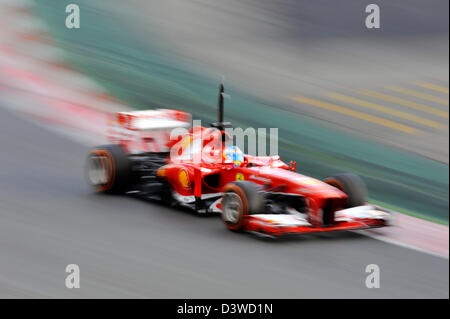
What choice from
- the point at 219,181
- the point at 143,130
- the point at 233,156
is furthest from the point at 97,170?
the point at 233,156

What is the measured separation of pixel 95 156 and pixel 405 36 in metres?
14.6

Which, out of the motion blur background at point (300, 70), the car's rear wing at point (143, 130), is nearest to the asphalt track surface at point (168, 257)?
the car's rear wing at point (143, 130)

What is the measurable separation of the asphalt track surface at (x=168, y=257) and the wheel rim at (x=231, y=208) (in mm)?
187

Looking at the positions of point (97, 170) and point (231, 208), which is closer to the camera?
point (231, 208)

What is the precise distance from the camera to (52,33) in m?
22.4

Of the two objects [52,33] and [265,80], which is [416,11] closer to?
[265,80]

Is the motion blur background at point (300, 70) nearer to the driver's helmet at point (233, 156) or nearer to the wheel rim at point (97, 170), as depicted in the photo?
the driver's helmet at point (233, 156)

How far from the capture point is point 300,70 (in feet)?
72.9

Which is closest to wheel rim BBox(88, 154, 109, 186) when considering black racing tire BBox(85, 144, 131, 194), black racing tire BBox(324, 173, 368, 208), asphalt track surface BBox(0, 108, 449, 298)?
black racing tire BBox(85, 144, 131, 194)

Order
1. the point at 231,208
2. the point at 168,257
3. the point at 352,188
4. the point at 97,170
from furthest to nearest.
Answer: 1. the point at 97,170
2. the point at 352,188
3. the point at 231,208
4. the point at 168,257

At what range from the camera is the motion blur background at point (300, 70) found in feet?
52.9

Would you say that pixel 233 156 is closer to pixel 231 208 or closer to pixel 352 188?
pixel 231 208

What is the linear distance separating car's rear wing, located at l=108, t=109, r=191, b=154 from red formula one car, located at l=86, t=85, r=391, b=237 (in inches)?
0.6

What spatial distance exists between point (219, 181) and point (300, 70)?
11.6 meters
